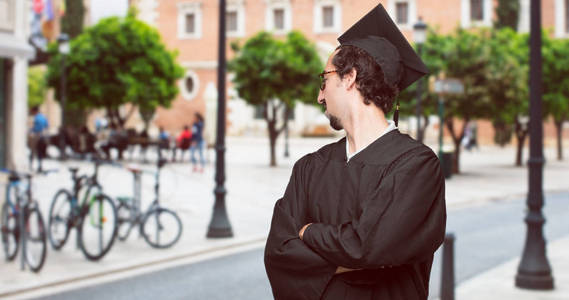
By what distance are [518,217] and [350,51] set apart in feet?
42.7

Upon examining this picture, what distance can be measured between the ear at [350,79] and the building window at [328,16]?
47775 mm

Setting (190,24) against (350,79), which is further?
(190,24)

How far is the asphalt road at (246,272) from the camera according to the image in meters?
7.56

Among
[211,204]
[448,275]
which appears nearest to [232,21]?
[211,204]

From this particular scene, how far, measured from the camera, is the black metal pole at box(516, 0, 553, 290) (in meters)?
7.58

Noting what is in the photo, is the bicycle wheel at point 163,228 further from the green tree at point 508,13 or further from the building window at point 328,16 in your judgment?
the building window at point 328,16

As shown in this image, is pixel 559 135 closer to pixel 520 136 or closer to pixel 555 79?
pixel 555 79

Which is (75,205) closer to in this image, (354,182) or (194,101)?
(354,182)

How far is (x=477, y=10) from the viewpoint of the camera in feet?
Result: 152

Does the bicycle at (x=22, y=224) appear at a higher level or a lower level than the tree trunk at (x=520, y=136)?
lower

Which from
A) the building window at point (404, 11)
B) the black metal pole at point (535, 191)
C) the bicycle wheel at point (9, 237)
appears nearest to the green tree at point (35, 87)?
the building window at point (404, 11)

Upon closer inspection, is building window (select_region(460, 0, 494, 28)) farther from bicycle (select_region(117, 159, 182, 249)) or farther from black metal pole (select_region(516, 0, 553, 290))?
black metal pole (select_region(516, 0, 553, 290))

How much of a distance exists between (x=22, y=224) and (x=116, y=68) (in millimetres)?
22456

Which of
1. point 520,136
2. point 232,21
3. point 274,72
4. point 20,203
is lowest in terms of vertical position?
point 20,203
